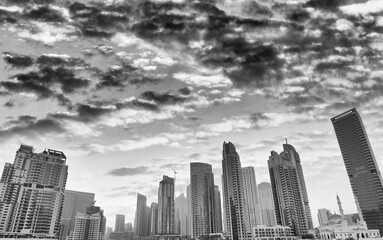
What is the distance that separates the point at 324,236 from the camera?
17100 centimetres

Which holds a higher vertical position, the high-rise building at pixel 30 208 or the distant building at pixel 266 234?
the high-rise building at pixel 30 208

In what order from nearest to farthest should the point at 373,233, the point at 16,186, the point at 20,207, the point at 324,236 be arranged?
the point at 373,233, the point at 324,236, the point at 20,207, the point at 16,186

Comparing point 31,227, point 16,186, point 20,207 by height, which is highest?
point 16,186

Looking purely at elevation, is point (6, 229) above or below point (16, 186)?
below

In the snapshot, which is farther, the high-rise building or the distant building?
the distant building

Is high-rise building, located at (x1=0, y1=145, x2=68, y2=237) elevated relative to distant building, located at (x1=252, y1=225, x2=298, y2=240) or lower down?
elevated

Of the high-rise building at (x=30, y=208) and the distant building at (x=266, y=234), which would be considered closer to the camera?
the high-rise building at (x=30, y=208)

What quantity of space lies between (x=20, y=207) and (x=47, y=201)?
16.1m

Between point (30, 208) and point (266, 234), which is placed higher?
point (30, 208)

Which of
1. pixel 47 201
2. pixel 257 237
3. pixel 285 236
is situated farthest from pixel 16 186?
pixel 285 236

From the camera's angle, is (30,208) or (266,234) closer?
(30,208)

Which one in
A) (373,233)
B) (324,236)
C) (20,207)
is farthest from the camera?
(20,207)

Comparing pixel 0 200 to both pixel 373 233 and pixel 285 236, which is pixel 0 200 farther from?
pixel 373 233

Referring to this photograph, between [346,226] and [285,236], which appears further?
[285,236]
